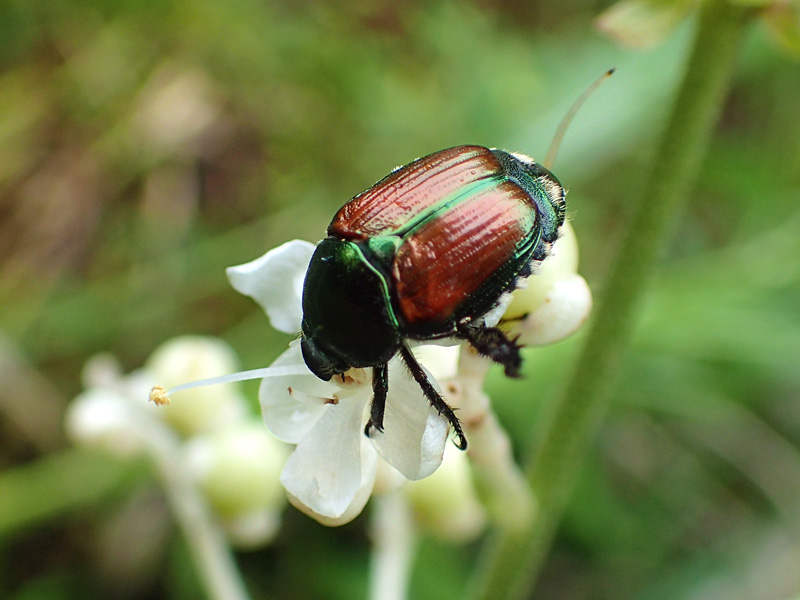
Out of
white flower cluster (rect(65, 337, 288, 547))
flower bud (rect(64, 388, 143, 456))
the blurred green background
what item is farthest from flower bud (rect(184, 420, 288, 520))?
the blurred green background

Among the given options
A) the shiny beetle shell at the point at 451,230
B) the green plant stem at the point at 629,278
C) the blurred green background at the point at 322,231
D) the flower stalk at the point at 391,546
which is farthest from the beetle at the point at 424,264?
the blurred green background at the point at 322,231

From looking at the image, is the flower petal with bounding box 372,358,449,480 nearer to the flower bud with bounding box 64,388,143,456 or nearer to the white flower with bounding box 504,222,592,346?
the white flower with bounding box 504,222,592,346

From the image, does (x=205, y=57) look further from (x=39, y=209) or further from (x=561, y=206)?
(x=561, y=206)

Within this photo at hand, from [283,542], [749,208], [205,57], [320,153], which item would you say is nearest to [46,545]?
[283,542]

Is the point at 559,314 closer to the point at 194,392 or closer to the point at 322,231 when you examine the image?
the point at 194,392

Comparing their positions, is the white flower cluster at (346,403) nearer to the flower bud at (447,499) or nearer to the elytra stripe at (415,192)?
the elytra stripe at (415,192)

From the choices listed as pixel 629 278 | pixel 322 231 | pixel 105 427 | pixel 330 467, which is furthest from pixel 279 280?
pixel 322 231
